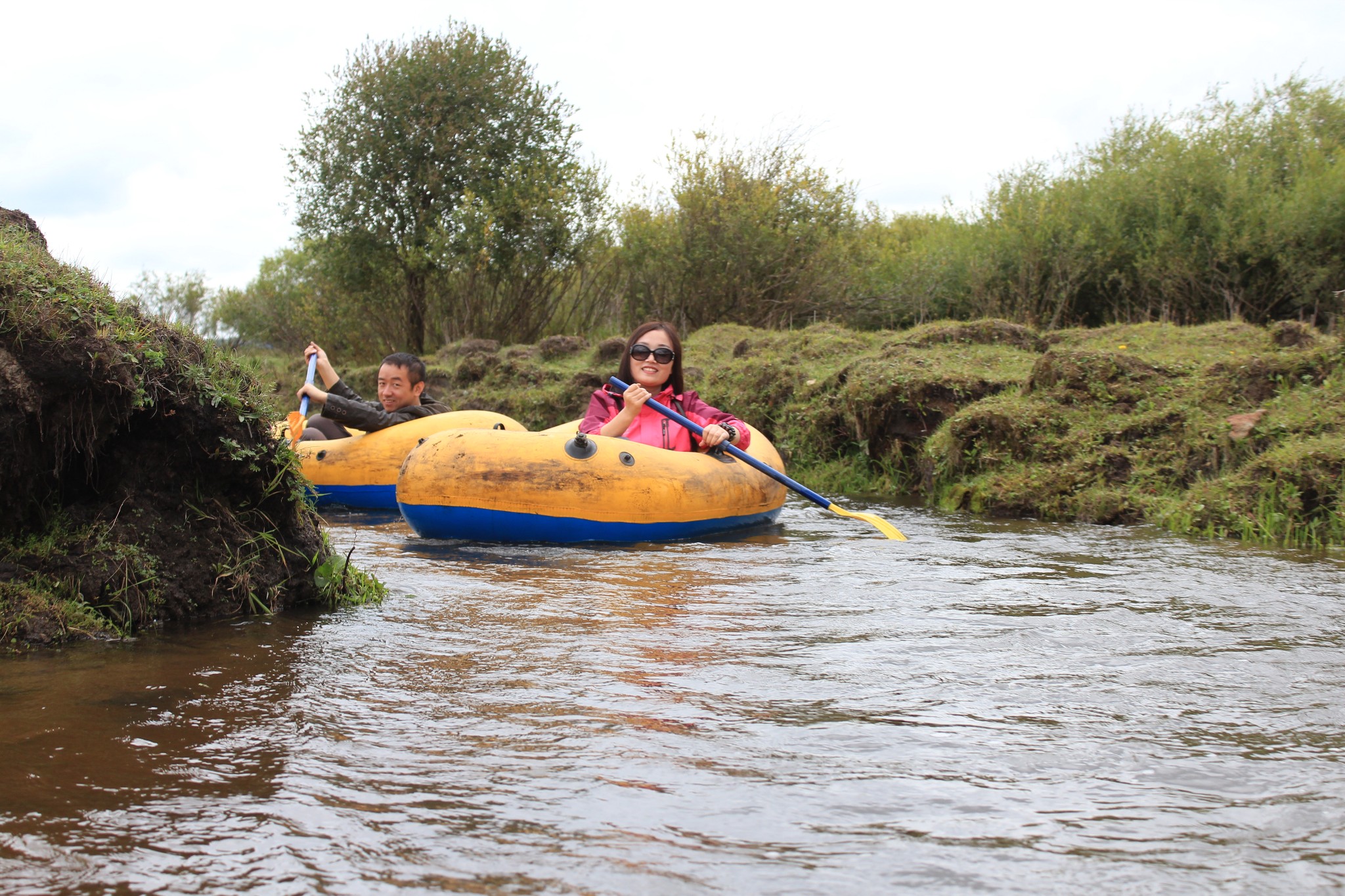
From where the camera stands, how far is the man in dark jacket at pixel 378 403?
7.85 metres

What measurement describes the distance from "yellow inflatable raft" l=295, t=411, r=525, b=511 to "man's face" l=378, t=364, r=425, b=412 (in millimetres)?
345

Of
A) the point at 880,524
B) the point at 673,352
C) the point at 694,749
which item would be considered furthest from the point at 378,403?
the point at 694,749

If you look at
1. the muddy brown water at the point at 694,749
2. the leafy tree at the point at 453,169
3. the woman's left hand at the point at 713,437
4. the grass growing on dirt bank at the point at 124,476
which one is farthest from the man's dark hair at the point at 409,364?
the leafy tree at the point at 453,169

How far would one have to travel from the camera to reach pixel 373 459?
7.77m

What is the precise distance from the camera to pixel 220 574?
3.58 metres

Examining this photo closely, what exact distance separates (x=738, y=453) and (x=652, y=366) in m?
0.78

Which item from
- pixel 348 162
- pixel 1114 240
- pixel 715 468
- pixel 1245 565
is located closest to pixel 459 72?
pixel 348 162

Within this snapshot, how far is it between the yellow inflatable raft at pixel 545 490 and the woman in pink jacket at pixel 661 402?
1.73 ft

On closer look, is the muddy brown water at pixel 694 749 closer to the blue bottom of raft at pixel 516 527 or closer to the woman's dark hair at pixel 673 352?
the blue bottom of raft at pixel 516 527

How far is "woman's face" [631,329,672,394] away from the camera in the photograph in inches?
267

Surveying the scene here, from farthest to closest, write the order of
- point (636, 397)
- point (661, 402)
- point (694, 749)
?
point (661, 402), point (636, 397), point (694, 749)

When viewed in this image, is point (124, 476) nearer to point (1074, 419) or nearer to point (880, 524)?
point (880, 524)

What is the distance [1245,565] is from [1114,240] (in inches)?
308

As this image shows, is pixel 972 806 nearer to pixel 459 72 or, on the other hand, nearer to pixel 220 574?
pixel 220 574
